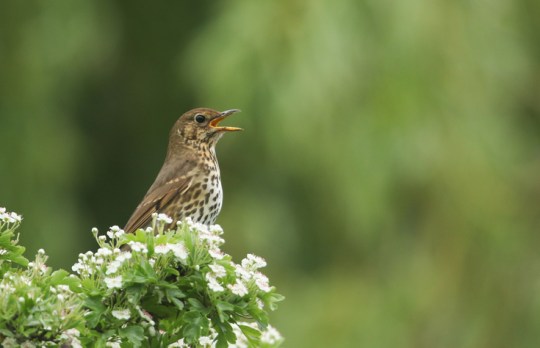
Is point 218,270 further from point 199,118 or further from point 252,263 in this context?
point 199,118

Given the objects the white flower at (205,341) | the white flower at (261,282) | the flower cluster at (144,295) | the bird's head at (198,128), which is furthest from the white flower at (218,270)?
Answer: the bird's head at (198,128)

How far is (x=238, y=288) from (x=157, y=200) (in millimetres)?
2582

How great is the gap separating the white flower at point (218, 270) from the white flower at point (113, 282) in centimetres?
27

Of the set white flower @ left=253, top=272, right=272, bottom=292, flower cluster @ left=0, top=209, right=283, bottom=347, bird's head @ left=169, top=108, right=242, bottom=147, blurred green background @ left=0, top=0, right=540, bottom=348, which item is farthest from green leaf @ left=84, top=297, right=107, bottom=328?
blurred green background @ left=0, top=0, right=540, bottom=348

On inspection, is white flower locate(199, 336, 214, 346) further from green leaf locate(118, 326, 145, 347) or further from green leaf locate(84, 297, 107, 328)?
green leaf locate(84, 297, 107, 328)

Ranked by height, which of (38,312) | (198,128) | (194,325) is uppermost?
(198,128)

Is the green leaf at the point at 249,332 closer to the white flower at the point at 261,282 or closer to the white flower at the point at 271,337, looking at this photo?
the white flower at the point at 261,282

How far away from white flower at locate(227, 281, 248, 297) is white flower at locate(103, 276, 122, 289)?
34cm

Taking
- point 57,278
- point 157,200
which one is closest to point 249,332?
point 57,278

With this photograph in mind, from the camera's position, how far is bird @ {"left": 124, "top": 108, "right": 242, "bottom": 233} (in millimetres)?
6346

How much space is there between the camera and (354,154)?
1026 centimetres

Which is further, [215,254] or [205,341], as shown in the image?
[205,341]

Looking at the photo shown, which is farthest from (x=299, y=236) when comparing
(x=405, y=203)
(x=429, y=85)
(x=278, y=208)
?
(x=429, y=85)

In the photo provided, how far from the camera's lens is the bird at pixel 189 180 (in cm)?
635
